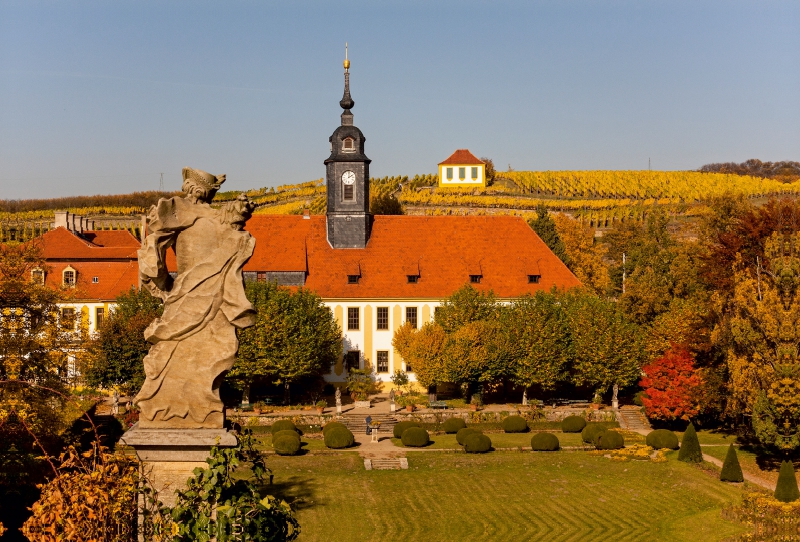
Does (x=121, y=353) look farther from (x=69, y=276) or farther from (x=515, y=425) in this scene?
(x=515, y=425)

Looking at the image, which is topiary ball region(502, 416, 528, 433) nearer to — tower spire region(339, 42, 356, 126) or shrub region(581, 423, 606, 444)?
shrub region(581, 423, 606, 444)

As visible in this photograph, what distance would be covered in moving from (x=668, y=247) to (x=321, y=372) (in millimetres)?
32366

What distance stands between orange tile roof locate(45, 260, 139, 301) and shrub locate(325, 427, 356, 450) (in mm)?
21861

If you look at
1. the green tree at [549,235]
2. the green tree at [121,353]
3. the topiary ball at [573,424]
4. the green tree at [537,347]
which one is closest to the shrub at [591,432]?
the topiary ball at [573,424]

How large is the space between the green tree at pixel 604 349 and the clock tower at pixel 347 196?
16636 mm

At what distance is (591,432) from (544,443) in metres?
3.07

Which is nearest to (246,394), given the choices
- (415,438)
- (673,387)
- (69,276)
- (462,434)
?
(415,438)

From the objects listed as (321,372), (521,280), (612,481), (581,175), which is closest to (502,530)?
(612,481)

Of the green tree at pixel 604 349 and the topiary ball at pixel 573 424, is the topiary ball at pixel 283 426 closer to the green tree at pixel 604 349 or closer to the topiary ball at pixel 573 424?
the topiary ball at pixel 573 424

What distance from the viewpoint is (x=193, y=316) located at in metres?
12.3

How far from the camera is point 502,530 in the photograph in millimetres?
36281

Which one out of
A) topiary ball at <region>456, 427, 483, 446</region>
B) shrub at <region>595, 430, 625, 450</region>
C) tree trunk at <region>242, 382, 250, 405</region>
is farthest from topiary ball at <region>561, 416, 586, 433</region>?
tree trunk at <region>242, 382, 250, 405</region>

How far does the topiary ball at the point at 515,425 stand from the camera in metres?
56.3

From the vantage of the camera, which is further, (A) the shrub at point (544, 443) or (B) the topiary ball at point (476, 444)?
(A) the shrub at point (544, 443)
